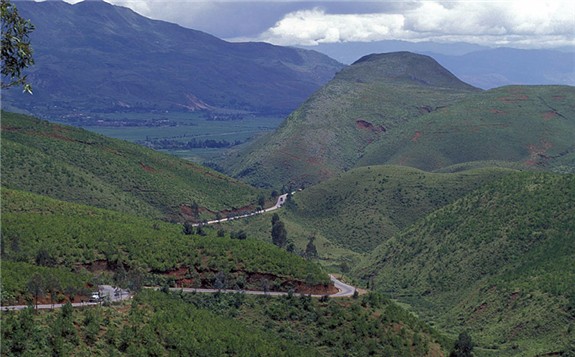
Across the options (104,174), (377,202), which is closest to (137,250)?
(104,174)

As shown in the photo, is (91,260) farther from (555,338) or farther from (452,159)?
(452,159)

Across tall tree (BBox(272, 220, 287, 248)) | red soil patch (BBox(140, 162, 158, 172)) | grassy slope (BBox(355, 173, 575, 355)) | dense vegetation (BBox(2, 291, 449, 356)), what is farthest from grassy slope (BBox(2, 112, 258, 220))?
dense vegetation (BBox(2, 291, 449, 356))

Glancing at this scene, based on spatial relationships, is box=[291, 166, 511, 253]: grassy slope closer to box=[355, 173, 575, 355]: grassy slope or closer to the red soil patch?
box=[355, 173, 575, 355]: grassy slope

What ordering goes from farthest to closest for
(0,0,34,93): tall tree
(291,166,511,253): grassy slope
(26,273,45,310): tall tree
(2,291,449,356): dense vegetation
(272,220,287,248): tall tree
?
1. (291,166,511,253): grassy slope
2. (272,220,287,248): tall tree
3. (26,273,45,310): tall tree
4. (2,291,449,356): dense vegetation
5. (0,0,34,93): tall tree

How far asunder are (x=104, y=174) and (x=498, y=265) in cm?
6969

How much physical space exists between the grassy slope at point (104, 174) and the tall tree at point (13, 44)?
7546cm

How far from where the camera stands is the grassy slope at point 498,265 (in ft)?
228

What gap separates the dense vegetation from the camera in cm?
3928

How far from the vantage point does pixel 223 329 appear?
163 feet

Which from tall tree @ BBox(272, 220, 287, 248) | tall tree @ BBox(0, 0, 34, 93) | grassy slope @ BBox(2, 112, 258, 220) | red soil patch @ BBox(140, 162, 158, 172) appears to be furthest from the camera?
red soil patch @ BBox(140, 162, 158, 172)

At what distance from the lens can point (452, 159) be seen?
617 ft

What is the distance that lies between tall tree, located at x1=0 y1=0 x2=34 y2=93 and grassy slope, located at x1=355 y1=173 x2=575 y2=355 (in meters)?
49.2

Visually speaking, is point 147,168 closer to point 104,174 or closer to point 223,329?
point 104,174

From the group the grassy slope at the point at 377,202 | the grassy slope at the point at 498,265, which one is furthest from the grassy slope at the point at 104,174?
the grassy slope at the point at 498,265
